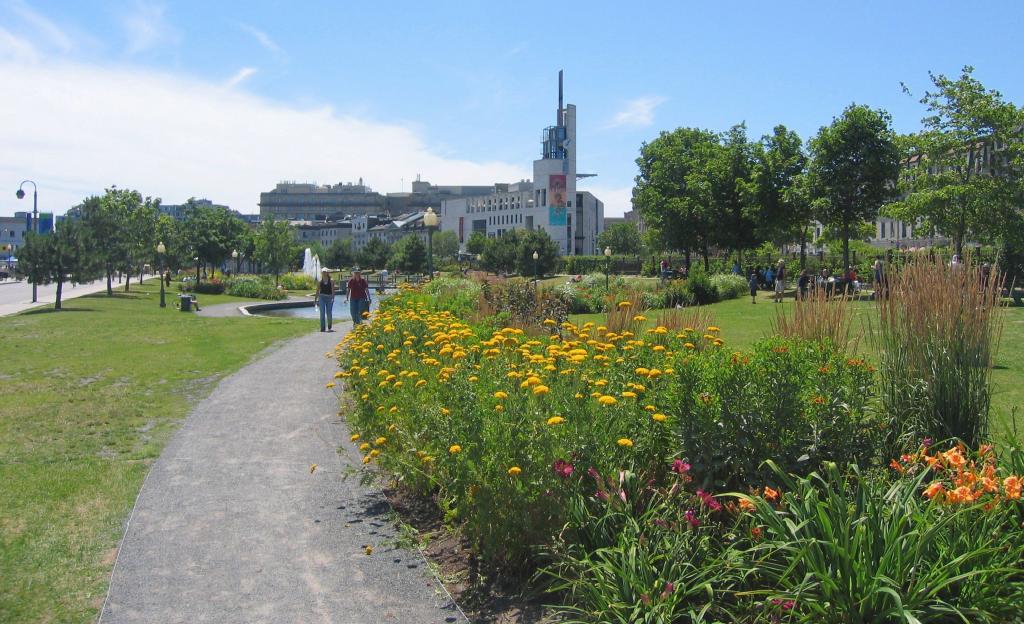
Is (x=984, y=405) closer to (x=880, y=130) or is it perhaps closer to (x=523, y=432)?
(x=523, y=432)

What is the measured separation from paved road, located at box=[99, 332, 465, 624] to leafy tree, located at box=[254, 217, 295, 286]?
61.0 meters

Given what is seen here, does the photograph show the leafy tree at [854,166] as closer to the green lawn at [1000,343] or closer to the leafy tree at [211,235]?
the green lawn at [1000,343]

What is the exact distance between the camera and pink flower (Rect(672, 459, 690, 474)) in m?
4.41

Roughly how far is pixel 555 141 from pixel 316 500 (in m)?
Answer: 141

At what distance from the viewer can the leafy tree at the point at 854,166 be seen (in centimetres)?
3222

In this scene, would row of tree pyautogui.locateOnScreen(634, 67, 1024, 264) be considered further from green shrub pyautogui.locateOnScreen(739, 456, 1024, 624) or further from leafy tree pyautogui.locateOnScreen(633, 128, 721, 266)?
green shrub pyautogui.locateOnScreen(739, 456, 1024, 624)

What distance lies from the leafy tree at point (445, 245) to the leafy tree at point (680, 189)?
83809 millimetres

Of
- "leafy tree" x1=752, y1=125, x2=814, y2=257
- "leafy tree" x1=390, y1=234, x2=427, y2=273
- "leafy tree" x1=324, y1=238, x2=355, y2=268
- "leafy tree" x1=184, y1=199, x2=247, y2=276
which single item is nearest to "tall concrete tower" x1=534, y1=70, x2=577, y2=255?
"leafy tree" x1=324, y1=238, x2=355, y2=268

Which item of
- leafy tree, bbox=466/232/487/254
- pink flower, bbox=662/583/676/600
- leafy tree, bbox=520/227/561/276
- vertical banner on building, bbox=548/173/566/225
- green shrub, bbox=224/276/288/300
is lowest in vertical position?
pink flower, bbox=662/583/676/600

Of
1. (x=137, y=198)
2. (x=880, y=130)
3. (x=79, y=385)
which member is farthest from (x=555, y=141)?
(x=79, y=385)

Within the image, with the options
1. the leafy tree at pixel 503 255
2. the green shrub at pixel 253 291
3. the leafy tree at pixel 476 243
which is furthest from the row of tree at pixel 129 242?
the leafy tree at pixel 476 243

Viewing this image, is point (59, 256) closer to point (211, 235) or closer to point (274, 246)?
point (211, 235)

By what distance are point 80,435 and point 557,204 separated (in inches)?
5318

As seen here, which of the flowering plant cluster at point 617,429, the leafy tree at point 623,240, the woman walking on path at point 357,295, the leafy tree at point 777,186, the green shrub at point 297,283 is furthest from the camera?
the leafy tree at point 623,240
